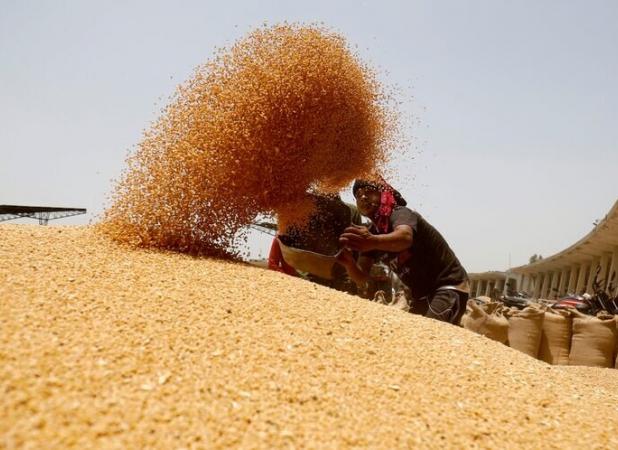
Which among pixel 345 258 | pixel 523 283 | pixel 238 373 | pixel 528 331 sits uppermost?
pixel 523 283

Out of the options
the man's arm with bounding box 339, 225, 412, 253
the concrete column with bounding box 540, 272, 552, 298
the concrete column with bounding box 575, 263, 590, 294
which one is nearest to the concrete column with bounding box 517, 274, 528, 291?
the concrete column with bounding box 540, 272, 552, 298

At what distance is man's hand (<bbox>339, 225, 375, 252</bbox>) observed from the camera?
3.02 metres

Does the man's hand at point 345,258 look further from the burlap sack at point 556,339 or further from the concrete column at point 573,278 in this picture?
the concrete column at point 573,278

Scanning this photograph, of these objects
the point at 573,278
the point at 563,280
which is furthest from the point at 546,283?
the point at 573,278

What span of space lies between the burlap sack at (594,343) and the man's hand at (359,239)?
3.43 m

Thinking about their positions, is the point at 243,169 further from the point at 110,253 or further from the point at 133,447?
the point at 133,447

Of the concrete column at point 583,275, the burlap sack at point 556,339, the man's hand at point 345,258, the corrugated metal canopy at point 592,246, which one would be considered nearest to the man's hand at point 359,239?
the man's hand at point 345,258

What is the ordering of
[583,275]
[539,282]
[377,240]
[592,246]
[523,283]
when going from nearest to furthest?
[377,240] → [592,246] → [583,275] → [539,282] → [523,283]

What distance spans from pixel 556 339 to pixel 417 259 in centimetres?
300

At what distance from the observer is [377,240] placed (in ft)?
9.89

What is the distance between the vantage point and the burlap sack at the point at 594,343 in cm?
520

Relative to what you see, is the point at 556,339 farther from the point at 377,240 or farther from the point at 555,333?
the point at 377,240

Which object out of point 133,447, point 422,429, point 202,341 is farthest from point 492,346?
point 133,447

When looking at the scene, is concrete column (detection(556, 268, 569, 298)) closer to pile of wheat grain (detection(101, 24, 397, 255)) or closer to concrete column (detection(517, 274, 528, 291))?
concrete column (detection(517, 274, 528, 291))
